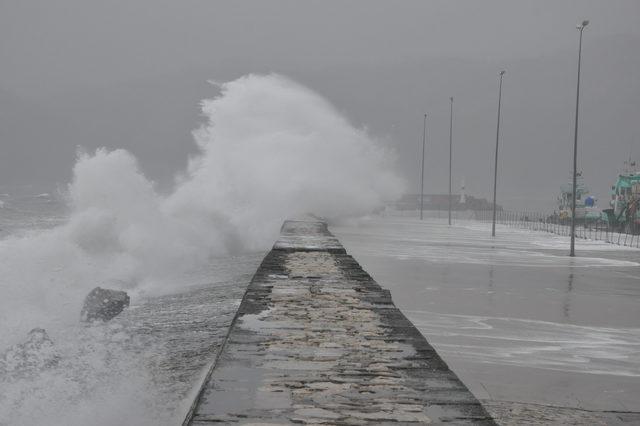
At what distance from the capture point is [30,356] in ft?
31.8

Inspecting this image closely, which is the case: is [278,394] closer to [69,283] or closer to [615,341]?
[615,341]

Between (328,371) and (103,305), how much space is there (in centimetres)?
990

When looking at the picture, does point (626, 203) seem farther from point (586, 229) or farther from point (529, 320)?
point (529, 320)

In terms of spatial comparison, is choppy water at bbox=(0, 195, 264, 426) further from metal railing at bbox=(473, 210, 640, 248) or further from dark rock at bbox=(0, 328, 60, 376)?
metal railing at bbox=(473, 210, 640, 248)

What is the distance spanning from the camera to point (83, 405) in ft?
24.1

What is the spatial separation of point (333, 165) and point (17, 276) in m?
31.9

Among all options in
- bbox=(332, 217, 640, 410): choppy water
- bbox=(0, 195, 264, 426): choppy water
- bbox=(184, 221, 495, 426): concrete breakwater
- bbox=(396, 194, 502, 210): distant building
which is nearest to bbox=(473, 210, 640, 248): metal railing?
bbox=(332, 217, 640, 410): choppy water

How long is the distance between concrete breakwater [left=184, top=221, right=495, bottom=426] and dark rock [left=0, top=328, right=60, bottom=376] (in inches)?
128

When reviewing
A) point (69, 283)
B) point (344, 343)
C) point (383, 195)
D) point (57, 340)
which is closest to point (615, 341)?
point (344, 343)

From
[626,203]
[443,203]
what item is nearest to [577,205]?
[626,203]

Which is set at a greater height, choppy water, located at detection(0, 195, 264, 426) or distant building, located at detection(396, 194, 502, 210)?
distant building, located at detection(396, 194, 502, 210)

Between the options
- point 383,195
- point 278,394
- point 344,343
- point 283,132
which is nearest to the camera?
point 278,394

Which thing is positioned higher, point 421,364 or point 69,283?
point 421,364

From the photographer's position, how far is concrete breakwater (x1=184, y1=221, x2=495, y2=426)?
12.3 ft
